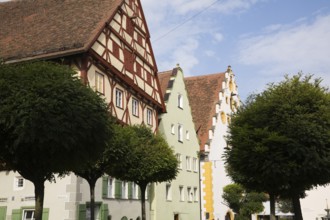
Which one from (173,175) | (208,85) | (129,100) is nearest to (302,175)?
(173,175)

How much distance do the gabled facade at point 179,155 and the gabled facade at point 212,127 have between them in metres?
1.26

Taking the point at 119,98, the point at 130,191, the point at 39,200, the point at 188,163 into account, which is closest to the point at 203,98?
the point at 188,163

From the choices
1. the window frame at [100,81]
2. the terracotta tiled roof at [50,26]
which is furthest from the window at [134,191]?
the terracotta tiled roof at [50,26]

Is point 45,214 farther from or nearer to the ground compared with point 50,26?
nearer to the ground

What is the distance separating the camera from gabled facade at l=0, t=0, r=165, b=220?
23203 mm

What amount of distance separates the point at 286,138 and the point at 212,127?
23.7 meters

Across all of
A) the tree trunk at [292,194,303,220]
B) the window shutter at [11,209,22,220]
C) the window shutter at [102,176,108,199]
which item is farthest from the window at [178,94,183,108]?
the window shutter at [11,209,22,220]

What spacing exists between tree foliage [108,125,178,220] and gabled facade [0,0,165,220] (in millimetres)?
2572

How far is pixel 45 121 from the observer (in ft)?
42.3

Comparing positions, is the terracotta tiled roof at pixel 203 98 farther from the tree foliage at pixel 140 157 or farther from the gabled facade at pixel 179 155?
the tree foliage at pixel 140 157

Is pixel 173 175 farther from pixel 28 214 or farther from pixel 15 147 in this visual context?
pixel 15 147

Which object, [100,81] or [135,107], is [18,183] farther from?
[135,107]

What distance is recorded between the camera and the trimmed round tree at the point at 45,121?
1289 centimetres

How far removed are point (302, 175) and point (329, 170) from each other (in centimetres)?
140
